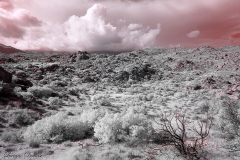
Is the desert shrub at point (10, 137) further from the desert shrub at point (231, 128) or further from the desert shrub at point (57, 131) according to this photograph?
the desert shrub at point (231, 128)

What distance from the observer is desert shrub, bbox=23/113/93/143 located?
7.51 meters

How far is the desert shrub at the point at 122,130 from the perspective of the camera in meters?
7.61

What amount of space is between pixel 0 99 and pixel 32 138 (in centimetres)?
663

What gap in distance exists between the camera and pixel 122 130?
8039 mm

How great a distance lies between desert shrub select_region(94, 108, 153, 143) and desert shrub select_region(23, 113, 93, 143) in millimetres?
987

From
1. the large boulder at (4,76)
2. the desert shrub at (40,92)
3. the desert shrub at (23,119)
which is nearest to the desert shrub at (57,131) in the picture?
the desert shrub at (23,119)

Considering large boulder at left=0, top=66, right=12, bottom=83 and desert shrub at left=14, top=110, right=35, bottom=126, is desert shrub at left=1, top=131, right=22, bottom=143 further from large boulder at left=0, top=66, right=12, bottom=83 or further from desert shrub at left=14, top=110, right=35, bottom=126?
large boulder at left=0, top=66, right=12, bottom=83

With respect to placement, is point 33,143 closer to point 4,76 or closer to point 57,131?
point 57,131

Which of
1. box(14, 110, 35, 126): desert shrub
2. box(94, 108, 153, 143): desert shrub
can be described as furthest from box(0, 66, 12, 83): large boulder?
box(94, 108, 153, 143): desert shrub

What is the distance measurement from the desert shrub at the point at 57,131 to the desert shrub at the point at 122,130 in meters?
0.99

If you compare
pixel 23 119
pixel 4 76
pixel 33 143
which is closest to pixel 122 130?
pixel 33 143

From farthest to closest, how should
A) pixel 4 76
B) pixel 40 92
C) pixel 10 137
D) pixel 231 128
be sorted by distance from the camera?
pixel 4 76
pixel 40 92
pixel 231 128
pixel 10 137

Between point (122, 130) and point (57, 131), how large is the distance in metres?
3.33

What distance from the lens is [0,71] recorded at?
16578 millimetres
